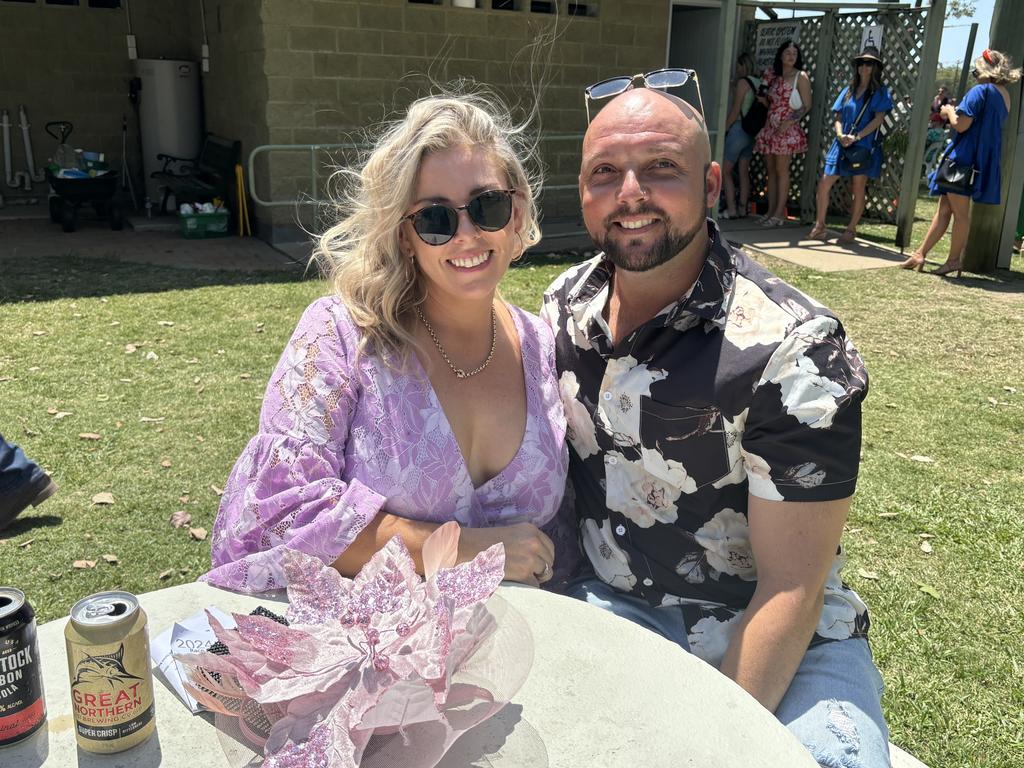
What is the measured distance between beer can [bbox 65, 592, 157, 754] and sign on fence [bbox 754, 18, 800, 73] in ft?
40.1

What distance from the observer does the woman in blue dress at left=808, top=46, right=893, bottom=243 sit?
973cm

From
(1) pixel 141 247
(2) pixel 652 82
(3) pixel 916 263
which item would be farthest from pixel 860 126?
(2) pixel 652 82

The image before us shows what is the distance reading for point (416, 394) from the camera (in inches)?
82.6

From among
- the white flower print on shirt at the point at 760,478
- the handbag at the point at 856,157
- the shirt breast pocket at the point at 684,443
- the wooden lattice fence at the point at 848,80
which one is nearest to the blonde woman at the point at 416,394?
the shirt breast pocket at the point at 684,443

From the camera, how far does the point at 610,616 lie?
5.73 ft

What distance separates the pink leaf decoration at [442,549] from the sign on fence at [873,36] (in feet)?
36.0

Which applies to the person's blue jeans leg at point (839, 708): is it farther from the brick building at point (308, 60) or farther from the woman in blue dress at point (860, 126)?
the woman in blue dress at point (860, 126)

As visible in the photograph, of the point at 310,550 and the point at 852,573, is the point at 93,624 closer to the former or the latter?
the point at 310,550

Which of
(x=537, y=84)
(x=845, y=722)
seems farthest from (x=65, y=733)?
(x=537, y=84)

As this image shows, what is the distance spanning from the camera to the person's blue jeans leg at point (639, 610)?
2166mm

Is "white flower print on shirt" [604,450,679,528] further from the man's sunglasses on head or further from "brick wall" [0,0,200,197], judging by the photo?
"brick wall" [0,0,200,197]

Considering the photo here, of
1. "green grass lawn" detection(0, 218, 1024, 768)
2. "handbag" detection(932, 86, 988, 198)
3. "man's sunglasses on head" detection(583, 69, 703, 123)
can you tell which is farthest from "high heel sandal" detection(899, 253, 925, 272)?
"man's sunglasses on head" detection(583, 69, 703, 123)

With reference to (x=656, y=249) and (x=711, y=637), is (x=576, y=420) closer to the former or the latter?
(x=656, y=249)

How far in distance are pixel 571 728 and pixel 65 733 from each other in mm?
806
